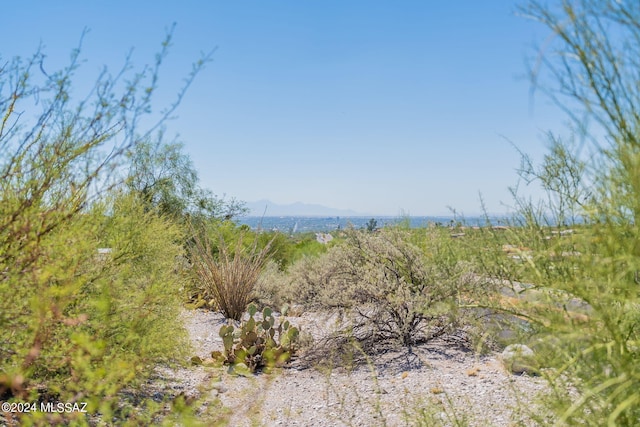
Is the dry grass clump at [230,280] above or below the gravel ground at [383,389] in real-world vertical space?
above

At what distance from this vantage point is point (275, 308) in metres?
10.3

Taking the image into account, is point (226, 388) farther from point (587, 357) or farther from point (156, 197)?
point (156, 197)

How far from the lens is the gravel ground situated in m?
4.49

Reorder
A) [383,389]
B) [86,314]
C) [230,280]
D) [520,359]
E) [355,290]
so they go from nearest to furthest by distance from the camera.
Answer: [520,359] → [86,314] → [383,389] → [355,290] → [230,280]

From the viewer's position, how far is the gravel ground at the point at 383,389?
449cm

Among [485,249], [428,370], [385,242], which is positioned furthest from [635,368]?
[385,242]

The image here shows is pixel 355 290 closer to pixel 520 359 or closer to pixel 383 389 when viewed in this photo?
pixel 383 389

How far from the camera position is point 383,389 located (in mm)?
5309

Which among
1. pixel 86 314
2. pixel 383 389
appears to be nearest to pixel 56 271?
pixel 86 314

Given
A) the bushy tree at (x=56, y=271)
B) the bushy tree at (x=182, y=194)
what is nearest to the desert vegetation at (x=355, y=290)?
the bushy tree at (x=56, y=271)

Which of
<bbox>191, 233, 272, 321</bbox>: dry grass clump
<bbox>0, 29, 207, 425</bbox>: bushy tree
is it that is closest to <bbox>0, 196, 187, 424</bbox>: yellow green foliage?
<bbox>0, 29, 207, 425</bbox>: bushy tree

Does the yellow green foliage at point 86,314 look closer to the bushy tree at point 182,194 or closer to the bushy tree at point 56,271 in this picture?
the bushy tree at point 56,271

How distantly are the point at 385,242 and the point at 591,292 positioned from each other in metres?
5.02

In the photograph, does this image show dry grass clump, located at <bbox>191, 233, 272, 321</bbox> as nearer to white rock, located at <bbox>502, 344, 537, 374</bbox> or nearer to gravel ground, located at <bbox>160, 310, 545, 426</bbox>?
gravel ground, located at <bbox>160, 310, 545, 426</bbox>
